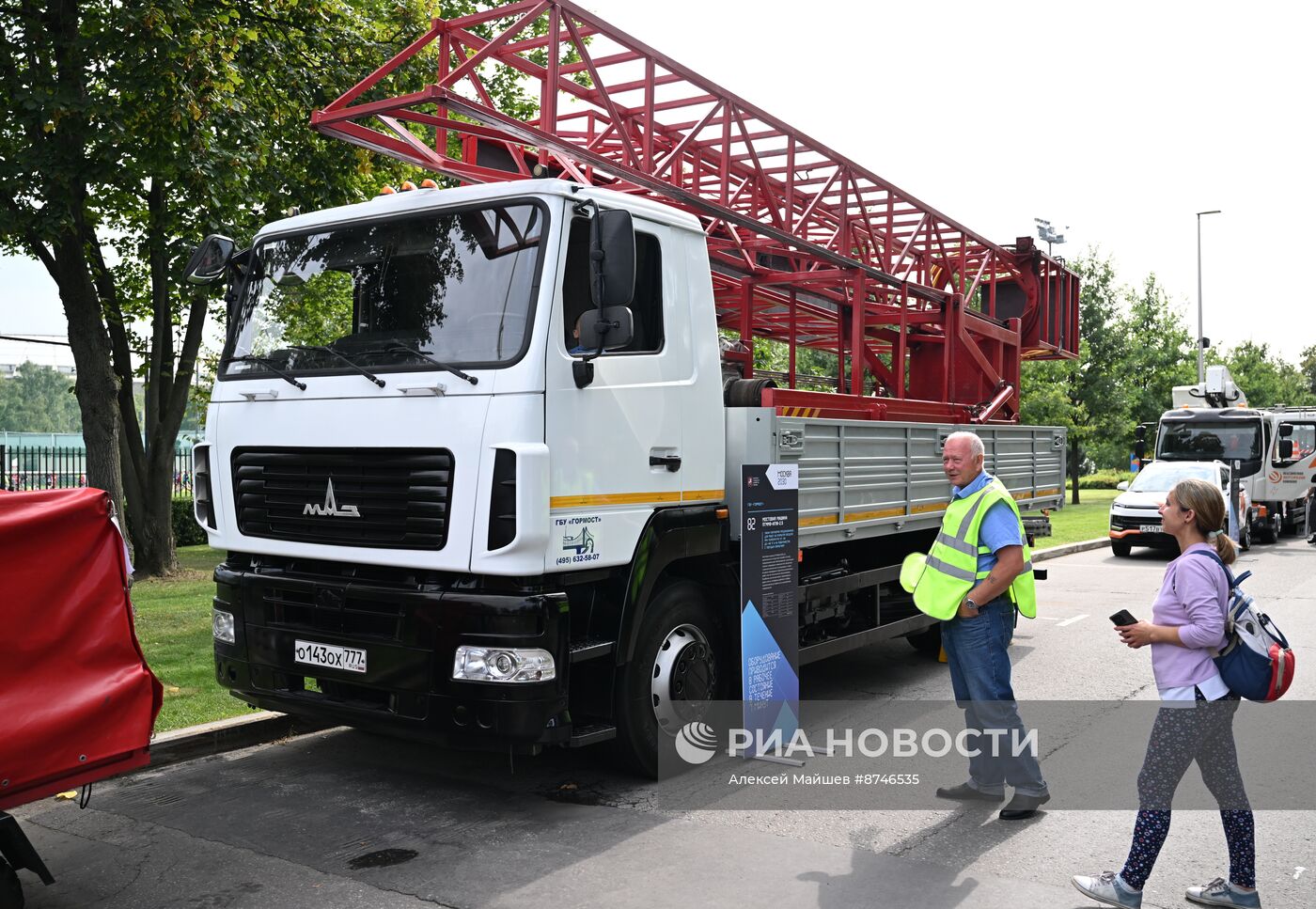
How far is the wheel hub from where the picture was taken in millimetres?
5246

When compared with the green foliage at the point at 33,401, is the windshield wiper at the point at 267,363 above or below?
below

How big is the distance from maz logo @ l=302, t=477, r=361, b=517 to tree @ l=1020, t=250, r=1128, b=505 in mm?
24414

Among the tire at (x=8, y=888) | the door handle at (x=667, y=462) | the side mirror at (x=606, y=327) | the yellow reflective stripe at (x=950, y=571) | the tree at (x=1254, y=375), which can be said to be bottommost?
the tire at (x=8, y=888)

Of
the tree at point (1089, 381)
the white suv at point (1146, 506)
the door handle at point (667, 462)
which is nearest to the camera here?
the door handle at point (667, 462)

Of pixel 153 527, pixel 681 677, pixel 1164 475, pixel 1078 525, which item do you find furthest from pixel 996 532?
pixel 1078 525

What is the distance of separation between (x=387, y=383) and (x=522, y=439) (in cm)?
76

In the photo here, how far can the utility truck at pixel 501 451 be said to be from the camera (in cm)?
452

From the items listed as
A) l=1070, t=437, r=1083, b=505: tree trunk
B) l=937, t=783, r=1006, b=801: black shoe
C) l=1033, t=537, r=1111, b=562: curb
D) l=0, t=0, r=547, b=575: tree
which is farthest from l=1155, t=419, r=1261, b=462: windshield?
l=937, t=783, r=1006, b=801: black shoe

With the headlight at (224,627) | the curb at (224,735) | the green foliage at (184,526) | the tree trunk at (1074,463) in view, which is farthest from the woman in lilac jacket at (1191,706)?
the tree trunk at (1074,463)

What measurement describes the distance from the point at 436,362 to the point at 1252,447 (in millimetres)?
20308

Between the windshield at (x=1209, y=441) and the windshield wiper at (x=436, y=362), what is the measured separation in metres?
19.9

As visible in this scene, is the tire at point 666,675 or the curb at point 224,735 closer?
the tire at point 666,675

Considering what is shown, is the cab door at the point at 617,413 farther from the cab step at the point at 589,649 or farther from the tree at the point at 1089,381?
the tree at the point at 1089,381

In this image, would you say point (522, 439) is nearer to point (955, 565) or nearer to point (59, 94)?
point (955, 565)
